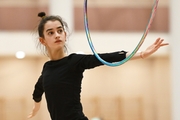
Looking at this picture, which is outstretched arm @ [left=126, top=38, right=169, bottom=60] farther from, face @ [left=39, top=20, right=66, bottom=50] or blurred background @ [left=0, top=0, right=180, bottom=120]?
blurred background @ [left=0, top=0, right=180, bottom=120]

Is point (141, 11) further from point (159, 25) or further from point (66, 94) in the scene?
point (66, 94)

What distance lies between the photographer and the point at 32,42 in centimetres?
978

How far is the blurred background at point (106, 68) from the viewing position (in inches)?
388

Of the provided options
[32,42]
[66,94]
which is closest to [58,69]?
[66,94]

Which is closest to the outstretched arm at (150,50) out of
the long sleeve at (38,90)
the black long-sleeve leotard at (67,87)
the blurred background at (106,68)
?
the black long-sleeve leotard at (67,87)

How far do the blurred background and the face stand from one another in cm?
590

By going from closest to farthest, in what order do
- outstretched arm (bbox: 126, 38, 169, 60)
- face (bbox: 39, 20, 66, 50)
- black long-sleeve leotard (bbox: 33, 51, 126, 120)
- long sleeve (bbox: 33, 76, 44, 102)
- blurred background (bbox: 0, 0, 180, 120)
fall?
outstretched arm (bbox: 126, 38, 169, 60) < black long-sleeve leotard (bbox: 33, 51, 126, 120) < face (bbox: 39, 20, 66, 50) < long sleeve (bbox: 33, 76, 44, 102) < blurred background (bbox: 0, 0, 180, 120)

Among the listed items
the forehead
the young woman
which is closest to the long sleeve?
the young woman

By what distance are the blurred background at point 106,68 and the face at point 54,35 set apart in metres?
5.90

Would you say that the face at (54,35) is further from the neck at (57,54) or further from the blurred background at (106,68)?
the blurred background at (106,68)

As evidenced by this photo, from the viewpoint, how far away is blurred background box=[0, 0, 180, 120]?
9859mm

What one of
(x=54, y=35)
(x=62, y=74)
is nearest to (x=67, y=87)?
(x=62, y=74)

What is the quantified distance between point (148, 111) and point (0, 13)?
4.27m

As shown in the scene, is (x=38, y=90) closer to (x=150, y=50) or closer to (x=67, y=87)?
(x=67, y=87)
